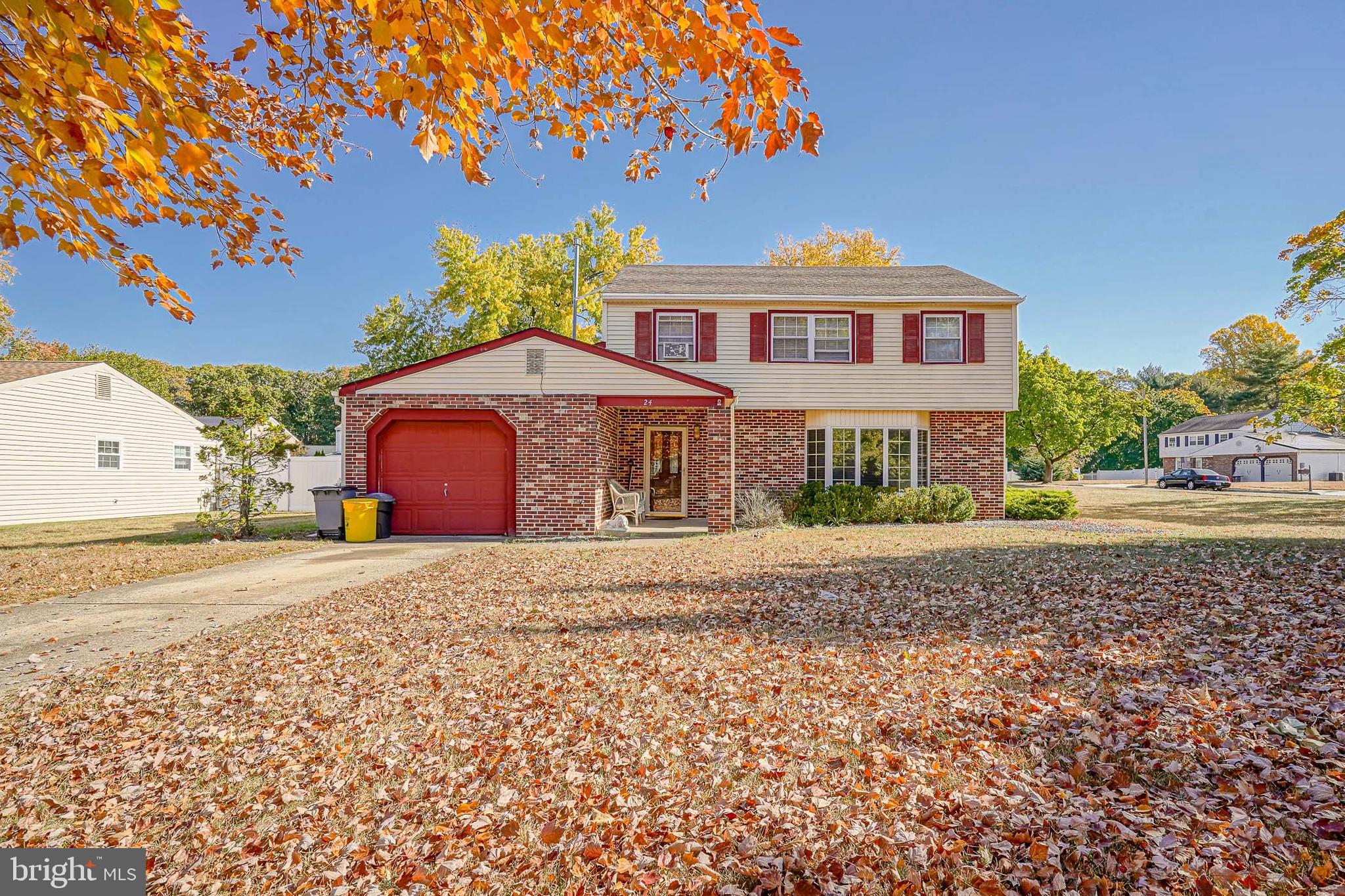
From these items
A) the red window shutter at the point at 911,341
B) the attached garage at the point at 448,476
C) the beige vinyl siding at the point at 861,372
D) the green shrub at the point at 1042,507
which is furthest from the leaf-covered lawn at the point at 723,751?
the green shrub at the point at 1042,507

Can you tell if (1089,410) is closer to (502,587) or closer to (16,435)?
(502,587)

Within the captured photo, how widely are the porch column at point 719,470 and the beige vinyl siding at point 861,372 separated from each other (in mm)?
2187

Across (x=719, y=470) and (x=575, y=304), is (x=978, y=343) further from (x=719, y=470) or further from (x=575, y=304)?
(x=575, y=304)

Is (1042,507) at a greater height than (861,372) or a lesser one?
lesser

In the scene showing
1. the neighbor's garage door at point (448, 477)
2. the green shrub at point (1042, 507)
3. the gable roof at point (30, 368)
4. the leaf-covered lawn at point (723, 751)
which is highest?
the gable roof at point (30, 368)

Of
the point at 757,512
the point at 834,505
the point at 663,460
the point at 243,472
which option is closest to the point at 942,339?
the point at 834,505

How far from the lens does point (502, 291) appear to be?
93.0ft

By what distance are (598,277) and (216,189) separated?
3036 centimetres

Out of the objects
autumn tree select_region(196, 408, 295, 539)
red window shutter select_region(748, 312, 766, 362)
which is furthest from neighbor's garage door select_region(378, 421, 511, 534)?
red window shutter select_region(748, 312, 766, 362)

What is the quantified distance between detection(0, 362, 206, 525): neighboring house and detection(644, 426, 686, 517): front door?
17422 millimetres

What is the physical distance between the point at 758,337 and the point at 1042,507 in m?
8.64

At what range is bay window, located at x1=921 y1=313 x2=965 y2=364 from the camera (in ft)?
53.3

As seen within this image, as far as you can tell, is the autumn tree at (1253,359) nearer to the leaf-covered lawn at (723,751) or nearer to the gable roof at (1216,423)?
the gable roof at (1216,423)

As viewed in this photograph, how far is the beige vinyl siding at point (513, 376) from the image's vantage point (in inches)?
526
